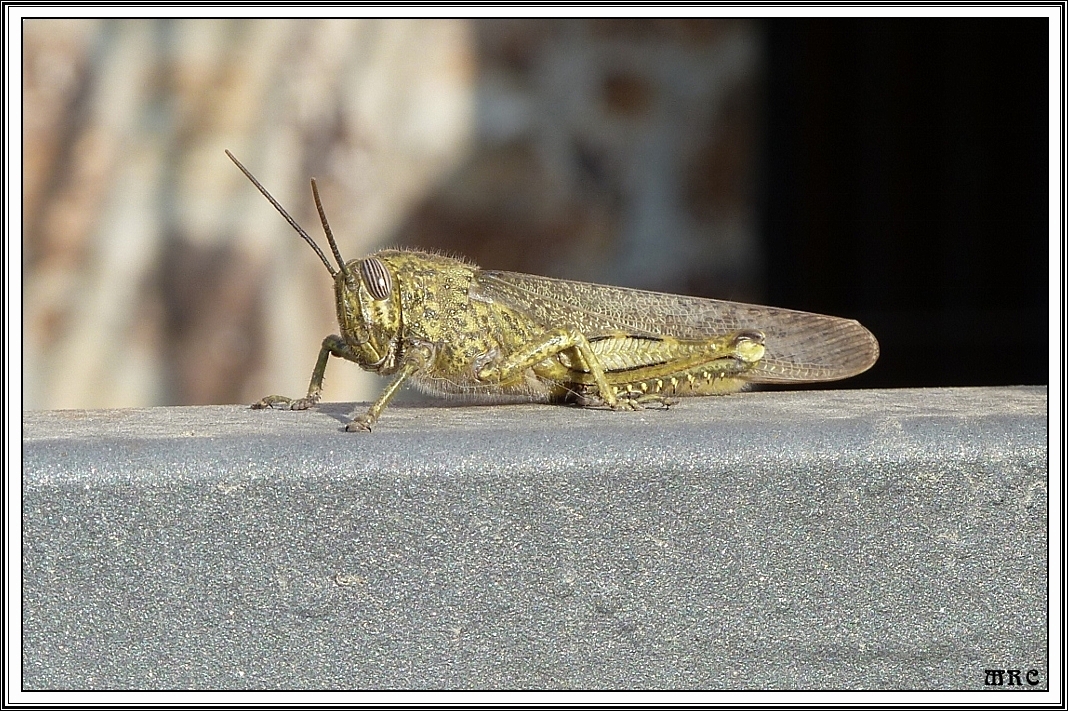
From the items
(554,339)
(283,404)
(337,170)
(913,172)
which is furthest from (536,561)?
(913,172)

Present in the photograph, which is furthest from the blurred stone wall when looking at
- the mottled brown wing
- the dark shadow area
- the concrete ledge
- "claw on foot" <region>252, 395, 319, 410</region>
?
the concrete ledge

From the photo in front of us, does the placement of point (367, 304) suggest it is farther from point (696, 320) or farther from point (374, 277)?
point (696, 320)

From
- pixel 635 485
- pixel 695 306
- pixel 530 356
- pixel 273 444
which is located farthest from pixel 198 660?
pixel 695 306

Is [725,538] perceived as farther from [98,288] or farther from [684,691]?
[98,288]

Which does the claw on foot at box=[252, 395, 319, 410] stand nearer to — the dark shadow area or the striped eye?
the striped eye

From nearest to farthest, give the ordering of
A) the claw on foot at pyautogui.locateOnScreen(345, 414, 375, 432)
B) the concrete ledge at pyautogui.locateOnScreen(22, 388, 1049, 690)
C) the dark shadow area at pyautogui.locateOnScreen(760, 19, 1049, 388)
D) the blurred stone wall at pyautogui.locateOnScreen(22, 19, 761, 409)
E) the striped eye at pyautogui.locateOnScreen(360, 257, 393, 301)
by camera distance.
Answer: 1. the concrete ledge at pyautogui.locateOnScreen(22, 388, 1049, 690)
2. the claw on foot at pyautogui.locateOnScreen(345, 414, 375, 432)
3. the striped eye at pyautogui.locateOnScreen(360, 257, 393, 301)
4. the blurred stone wall at pyautogui.locateOnScreen(22, 19, 761, 409)
5. the dark shadow area at pyautogui.locateOnScreen(760, 19, 1049, 388)

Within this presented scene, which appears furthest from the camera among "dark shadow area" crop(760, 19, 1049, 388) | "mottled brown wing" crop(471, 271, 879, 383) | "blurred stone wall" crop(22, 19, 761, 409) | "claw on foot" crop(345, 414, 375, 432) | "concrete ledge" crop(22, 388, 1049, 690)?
"dark shadow area" crop(760, 19, 1049, 388)
